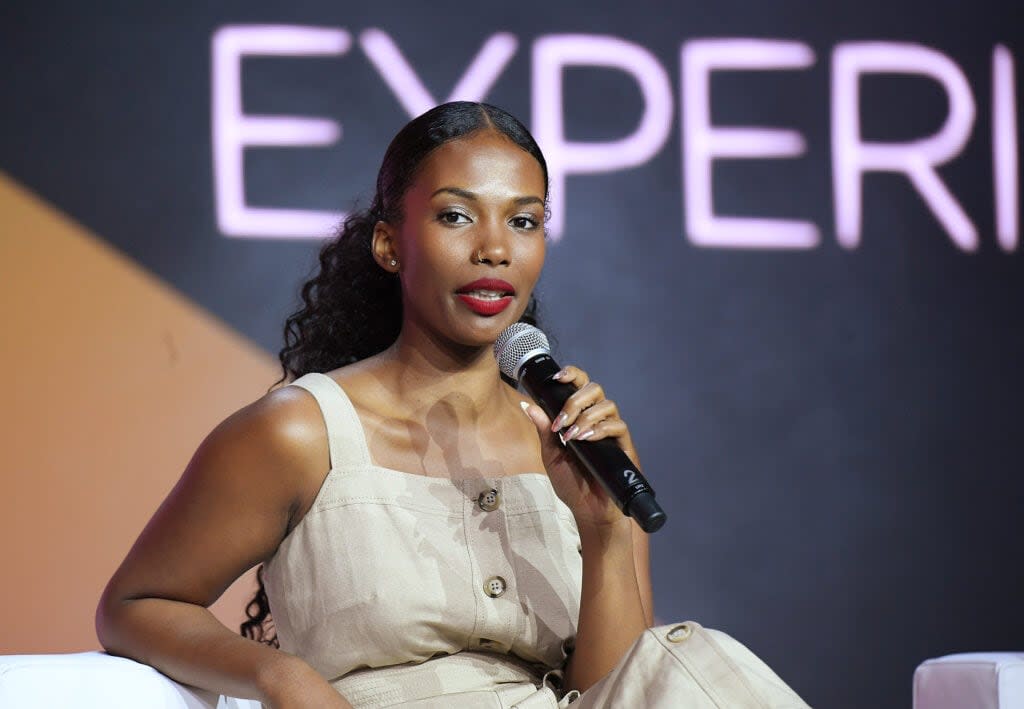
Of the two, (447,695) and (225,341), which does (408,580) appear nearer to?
(447,695)

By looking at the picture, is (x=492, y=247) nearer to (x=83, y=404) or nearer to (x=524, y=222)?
(x=524, y=222)

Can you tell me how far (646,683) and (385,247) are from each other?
0.73 meters

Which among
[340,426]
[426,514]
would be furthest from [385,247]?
[426,514]

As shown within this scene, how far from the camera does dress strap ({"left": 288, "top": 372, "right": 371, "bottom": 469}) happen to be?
5.25 feet

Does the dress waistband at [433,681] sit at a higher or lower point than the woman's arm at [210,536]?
lower

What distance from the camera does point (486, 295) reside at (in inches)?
64.3

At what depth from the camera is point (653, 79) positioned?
3.11m

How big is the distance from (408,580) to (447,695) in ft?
0.48

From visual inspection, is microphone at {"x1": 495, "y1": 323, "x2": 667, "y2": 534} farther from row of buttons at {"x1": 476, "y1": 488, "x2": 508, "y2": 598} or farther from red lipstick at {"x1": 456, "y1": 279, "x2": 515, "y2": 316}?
row of buttons at {"x1": 476, "y1": 488, "x2": 508, "y2": 598}

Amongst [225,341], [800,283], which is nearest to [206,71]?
[225,341]

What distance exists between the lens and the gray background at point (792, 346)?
3080 mm

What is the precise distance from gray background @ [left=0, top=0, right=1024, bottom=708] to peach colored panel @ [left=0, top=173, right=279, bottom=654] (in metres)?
0.51

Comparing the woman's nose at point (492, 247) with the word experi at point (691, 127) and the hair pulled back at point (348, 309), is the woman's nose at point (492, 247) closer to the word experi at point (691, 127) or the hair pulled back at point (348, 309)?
the hair pulled back at point (348, 309)

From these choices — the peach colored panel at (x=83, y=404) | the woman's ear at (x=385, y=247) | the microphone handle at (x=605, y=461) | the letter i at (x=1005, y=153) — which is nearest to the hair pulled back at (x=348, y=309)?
the woman's ear at (x=385, y=247)
